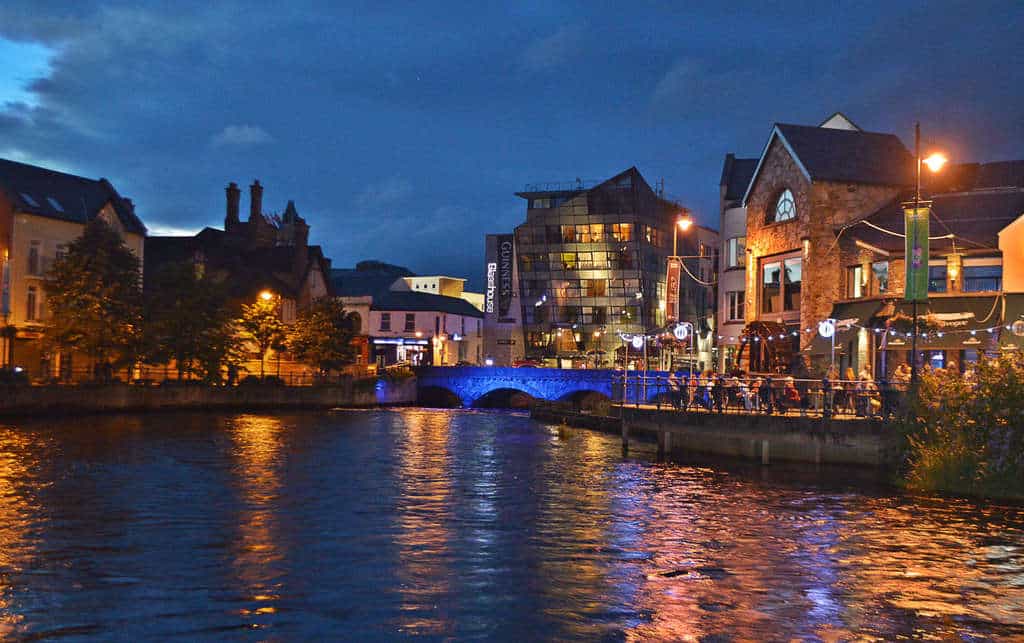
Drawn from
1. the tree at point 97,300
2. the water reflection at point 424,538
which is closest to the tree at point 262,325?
the tree at point 97,300

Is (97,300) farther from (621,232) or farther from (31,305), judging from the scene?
(621,232)

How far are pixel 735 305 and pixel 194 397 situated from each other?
3694cm

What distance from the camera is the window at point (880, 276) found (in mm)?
50125

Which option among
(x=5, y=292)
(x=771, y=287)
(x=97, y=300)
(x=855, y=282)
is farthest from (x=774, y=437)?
(x=5, y=292)

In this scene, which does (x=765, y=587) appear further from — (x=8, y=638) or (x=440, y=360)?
(x=440, y=360)

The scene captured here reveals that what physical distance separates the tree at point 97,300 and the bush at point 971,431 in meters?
50.1

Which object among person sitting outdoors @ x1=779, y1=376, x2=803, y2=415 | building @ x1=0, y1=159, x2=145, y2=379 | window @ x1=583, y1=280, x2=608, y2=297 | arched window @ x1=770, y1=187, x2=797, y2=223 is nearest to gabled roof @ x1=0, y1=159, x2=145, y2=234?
building @ x1=0, y1=159, x2=145, y2=379

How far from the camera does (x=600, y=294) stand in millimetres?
129125

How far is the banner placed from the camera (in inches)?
5182

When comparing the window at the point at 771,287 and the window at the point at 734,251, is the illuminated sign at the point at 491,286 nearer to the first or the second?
the window at the point at 734,251

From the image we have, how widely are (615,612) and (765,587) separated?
3531 millimetres

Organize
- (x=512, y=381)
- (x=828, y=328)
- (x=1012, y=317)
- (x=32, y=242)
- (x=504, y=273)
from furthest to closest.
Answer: (x=504, y=273), (x=512, y=381), (x=32, y=242), (x=828, y=328), (x=1012, y=317)

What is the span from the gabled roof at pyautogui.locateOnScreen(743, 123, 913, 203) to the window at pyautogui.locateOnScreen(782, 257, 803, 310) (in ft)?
15.7

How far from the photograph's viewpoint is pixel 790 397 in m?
40.6
